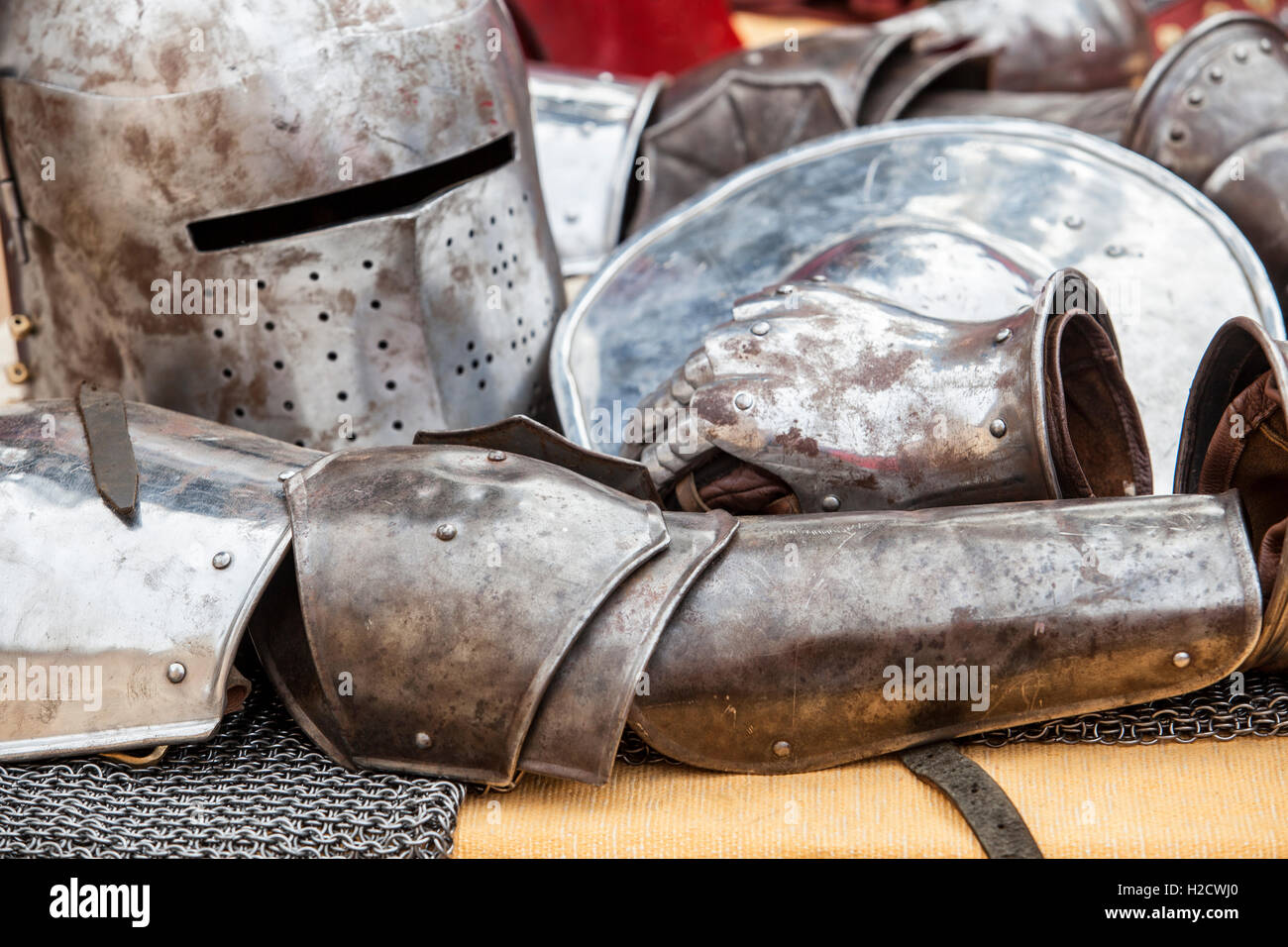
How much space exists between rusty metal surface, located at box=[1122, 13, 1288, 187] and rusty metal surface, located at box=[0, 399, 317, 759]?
1.59 meters

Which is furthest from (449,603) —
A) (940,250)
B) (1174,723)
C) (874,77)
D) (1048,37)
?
(1048,37)

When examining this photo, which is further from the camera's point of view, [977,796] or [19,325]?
[19,325]

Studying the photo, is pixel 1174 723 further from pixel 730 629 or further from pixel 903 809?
pixel 730 629

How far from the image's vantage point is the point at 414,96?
187 cm

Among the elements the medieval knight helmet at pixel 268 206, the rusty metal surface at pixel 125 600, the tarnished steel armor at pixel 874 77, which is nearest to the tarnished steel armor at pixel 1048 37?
the tarnished steel armor at pixel 874 77

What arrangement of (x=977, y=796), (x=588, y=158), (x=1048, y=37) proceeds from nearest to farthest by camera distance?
(x=977, y=796)
(x=588, y=158)
(x=1048, y=37)

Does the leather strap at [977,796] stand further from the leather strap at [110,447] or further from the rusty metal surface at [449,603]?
the leather strap at [110,447]

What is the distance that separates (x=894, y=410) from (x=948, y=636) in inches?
13.8

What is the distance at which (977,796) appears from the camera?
1.39 metres

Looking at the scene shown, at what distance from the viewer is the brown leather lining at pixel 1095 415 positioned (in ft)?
5.41

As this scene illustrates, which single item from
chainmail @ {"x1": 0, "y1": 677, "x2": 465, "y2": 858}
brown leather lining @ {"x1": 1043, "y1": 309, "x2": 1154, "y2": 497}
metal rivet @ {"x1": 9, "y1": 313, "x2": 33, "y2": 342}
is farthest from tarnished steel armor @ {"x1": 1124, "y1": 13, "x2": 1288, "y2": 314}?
metal rivet @ {"x1": 9, "y1": 313, "x2": 33, "y2": 342}

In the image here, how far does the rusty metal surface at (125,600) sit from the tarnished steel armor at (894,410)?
21.3 inches
